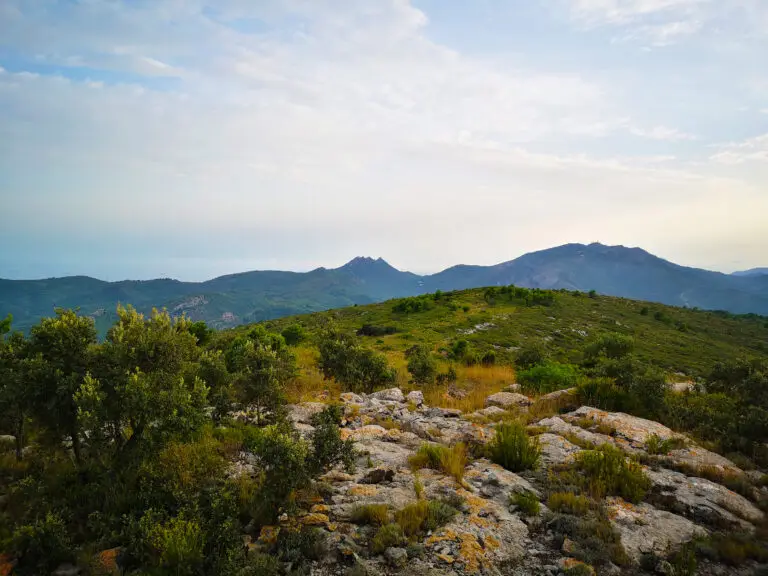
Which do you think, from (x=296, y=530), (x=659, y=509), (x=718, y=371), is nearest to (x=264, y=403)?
(x=296, y=530)

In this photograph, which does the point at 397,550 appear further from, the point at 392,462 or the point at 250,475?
the point at 250,475

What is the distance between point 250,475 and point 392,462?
10.4ft

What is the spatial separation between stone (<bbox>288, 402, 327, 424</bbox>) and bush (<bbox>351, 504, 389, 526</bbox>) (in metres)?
5.16

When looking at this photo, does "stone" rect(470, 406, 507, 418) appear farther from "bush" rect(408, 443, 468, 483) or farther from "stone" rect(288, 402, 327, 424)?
"stone" rect(288, 402, 327, 424)

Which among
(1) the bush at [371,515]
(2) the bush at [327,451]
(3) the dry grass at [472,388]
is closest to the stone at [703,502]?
(1) the bush at [371,515]

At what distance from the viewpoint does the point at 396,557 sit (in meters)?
5.38

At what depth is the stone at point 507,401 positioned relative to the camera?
13.9 metres

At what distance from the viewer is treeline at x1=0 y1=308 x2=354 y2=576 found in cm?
567

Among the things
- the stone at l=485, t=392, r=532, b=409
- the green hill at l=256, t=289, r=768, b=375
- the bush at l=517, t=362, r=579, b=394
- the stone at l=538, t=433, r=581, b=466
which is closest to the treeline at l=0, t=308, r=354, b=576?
the stone at l=538, t=433, r=581, b=466

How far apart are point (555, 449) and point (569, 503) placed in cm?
268

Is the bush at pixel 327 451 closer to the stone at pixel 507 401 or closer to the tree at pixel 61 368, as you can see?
the tree at pixel 61 368

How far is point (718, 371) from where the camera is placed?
43.5 feet

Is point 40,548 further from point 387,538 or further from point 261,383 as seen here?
point 261,383

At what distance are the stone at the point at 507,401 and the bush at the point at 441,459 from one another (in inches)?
216
